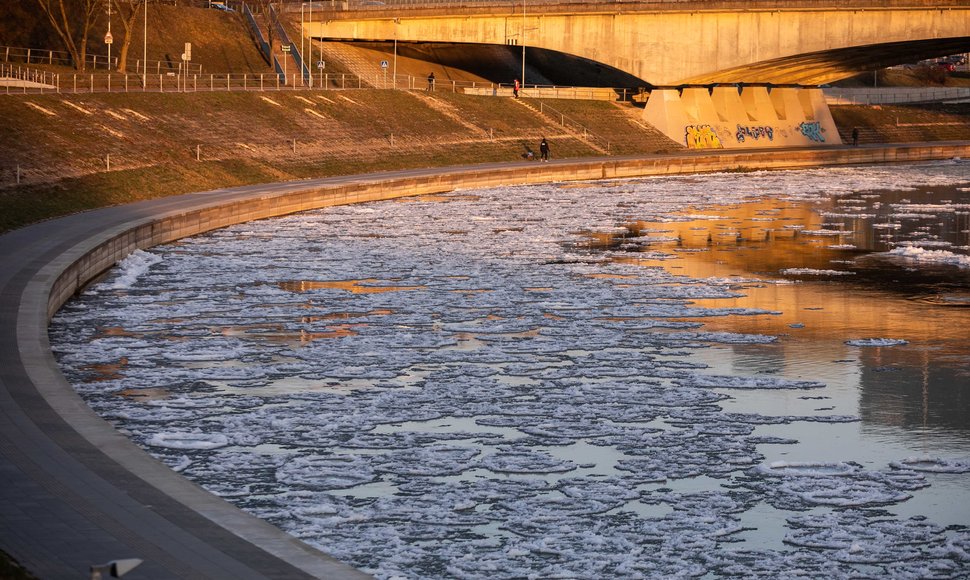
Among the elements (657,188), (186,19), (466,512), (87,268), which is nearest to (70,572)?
(466,512)

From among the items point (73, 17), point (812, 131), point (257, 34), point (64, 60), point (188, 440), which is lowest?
point (188, 440)

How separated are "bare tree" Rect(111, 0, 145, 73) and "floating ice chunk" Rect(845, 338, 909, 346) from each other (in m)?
51.1

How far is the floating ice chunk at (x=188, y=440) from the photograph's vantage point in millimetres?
16328

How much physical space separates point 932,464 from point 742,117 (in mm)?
73729

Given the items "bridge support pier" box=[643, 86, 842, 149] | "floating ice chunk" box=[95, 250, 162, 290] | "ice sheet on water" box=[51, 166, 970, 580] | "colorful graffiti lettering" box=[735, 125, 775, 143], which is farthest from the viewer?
"colorful graffiti lettering" box=[735, 125, 775, 143]

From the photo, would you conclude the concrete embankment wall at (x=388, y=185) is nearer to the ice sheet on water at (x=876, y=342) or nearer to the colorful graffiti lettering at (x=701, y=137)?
the colorful graffiti lettering at (x=701, y=137)

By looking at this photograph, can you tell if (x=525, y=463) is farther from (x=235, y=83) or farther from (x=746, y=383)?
(x=235, y=83)

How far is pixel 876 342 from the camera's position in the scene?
23.1m

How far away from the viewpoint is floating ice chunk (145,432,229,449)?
16328 mm

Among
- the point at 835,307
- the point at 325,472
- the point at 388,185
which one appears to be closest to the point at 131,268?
the point at 835,307

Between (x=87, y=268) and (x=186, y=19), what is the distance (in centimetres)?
Result: 5740

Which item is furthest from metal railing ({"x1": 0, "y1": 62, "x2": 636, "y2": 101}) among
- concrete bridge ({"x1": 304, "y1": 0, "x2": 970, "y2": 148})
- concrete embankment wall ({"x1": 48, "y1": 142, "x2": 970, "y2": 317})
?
concrete embankment wall ({"x1": 48, "y1": 142, "x2": 970, "y2": 317})

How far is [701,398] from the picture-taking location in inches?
747

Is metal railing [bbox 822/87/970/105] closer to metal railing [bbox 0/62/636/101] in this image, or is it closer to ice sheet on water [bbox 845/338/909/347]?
metal railing [bbox 0/62/636/101]
